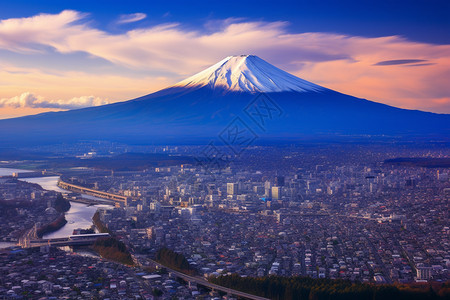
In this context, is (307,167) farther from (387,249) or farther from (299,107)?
(299,107)

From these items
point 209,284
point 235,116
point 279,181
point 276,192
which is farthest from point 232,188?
point 235,116

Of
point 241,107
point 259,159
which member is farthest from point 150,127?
point 259,159

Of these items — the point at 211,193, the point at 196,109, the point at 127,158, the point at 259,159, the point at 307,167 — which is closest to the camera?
the point at 211,193

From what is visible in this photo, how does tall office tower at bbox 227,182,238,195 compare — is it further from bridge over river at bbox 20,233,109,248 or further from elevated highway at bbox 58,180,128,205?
bridge over river at bbox 20,233,109,248

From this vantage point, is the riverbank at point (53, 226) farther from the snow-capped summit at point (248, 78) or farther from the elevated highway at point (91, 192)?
the snow-capped summit at point (248, 78)

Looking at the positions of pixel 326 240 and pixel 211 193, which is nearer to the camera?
pixel 326 240

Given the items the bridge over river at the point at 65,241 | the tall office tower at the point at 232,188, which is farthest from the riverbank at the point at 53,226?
the tall office tower at the point at 232,188

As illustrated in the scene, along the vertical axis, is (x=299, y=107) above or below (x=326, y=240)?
above
